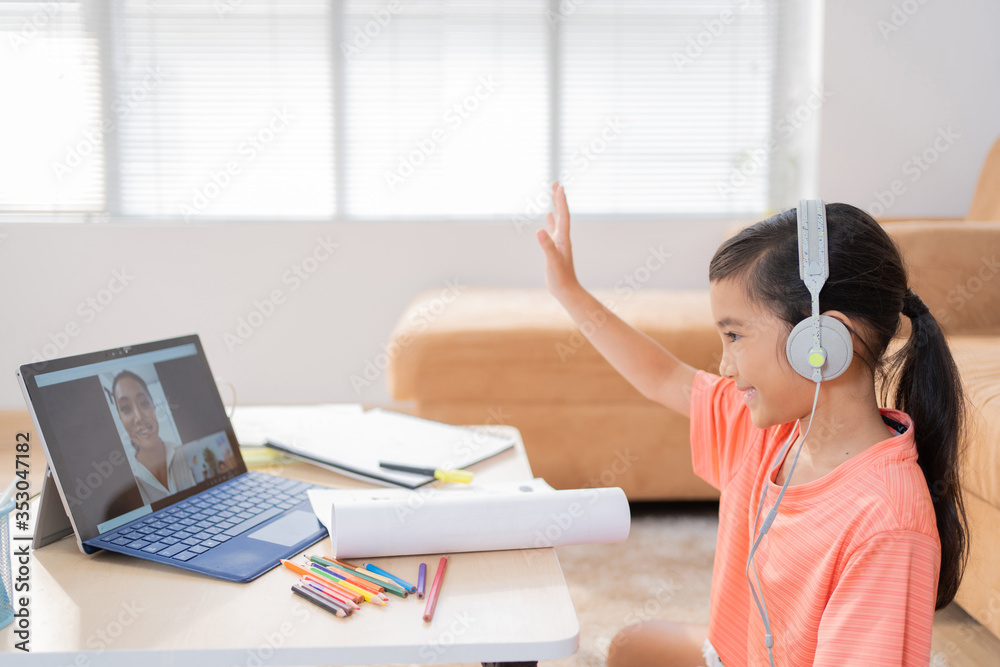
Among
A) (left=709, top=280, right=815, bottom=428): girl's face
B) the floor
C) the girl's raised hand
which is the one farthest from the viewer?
the floor

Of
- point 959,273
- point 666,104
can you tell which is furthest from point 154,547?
point 666,104

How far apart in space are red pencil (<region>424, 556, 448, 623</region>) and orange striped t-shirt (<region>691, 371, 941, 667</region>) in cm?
32

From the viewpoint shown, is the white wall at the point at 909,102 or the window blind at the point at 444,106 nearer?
the white wall at the point at 909,102

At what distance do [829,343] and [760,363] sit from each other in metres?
0.08

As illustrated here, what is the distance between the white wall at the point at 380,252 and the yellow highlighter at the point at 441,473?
6.85 ft

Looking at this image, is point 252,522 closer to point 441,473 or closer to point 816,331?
point 441,473

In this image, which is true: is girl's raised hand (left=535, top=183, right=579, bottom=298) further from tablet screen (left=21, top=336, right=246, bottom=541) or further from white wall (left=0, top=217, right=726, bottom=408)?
white wall (left=0, top=217, right=726, bottom=408)

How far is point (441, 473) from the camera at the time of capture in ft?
2.86

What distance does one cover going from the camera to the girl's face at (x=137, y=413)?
0.76m

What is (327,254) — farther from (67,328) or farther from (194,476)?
(194,476)

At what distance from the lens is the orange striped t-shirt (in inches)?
24.2

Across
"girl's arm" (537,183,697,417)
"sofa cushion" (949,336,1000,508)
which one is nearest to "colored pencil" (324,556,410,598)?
"girl's arm" (537,183,697,417)

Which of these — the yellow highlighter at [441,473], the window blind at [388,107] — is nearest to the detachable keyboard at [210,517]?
the yellow highlighter at [441,473]

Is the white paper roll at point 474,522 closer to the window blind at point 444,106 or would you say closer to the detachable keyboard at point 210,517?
the detachable keyboard at point 210,517
